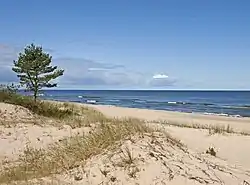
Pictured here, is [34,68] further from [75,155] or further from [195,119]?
[75,155]

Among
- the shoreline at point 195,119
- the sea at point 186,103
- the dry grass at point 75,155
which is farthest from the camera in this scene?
the sea at point 186,103

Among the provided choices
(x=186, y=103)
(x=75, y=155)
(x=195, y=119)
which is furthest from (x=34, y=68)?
(x=186, y=103)

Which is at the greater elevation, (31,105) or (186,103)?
(31,105)

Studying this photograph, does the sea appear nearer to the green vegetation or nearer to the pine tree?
the pine tree

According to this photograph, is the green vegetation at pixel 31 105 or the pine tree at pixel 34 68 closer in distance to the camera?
the green vegetation at pixel 31 105

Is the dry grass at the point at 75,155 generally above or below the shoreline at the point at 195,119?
above

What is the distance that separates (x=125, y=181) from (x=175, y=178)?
846 millimetres

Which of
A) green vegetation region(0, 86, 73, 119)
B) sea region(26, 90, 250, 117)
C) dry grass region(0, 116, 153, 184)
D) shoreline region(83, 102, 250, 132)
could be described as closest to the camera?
dry grass region(0, 116, 153, 184)

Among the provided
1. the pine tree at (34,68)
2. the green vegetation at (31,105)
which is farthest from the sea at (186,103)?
the green vegetation at (31,105)

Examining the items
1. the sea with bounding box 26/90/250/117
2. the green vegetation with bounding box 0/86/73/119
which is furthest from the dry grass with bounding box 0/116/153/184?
the sea with bounding box 26/90/250/117

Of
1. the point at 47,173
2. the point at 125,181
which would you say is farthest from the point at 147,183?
the point at 47,173

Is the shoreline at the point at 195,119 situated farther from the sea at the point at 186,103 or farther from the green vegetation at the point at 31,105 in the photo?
the green vegetation at the point at 31,105

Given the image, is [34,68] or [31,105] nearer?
[31,105]

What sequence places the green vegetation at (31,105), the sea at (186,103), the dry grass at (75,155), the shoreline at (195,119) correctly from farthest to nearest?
the sea at (186,103) → the shoreline at (195,119) → the green vegetation at (31,105) → the dry grass at (75,155)
